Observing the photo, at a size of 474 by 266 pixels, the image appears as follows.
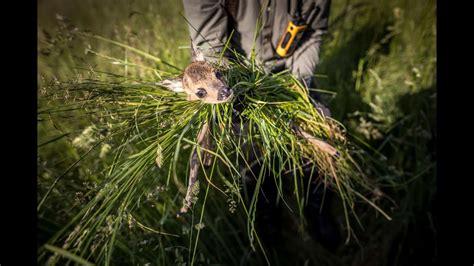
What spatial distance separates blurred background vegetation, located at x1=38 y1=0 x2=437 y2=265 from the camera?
1.34 meters

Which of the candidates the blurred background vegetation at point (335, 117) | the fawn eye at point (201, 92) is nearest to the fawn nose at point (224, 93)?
the fawn eye at point (201, 92)

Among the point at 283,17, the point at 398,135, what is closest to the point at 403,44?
the point at 398,135

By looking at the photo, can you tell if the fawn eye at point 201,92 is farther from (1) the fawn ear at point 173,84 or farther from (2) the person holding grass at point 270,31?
(2) the person holding grass at point 270,31

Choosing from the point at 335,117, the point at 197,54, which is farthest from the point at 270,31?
the point at 335,117

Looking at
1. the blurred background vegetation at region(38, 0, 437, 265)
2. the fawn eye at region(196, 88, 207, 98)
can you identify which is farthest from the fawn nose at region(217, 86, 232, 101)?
the blurred background vegetation at region(38, 0, 437, 265)

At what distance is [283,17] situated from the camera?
1.33 meters

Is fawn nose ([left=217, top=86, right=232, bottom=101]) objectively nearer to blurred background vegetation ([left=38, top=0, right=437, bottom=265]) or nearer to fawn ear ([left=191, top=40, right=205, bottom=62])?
fawn ear ([left=191, top=40, right=205, bottom=62])

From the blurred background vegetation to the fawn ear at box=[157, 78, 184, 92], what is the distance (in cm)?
15

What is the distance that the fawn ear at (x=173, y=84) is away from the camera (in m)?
0.87

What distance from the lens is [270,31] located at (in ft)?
4.47

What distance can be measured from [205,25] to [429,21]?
181 centimetres

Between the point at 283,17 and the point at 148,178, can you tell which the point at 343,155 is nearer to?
the point at 283,17

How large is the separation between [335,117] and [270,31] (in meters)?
0.85

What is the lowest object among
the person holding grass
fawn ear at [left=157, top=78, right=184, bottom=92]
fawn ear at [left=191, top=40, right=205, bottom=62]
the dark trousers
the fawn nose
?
the dark trousers
